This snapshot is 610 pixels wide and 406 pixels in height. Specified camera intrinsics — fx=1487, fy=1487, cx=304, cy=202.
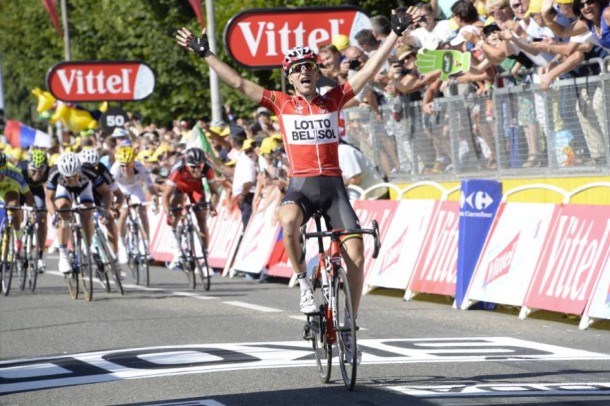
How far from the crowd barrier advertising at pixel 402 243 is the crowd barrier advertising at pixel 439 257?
0.11 m

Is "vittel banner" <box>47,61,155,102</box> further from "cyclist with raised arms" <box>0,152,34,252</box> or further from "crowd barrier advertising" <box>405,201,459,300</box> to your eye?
"crowd barrier advertising" <box>405,201,459,300</box>

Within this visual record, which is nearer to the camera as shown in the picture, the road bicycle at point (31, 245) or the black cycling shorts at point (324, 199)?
the black cycling shorts at point (324, 199)

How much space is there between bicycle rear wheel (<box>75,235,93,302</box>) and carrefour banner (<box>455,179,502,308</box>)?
517 cm

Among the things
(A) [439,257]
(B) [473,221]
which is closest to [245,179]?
(A) [439,257]

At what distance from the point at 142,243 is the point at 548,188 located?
27.9 ft

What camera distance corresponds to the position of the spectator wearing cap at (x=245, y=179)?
22.3m

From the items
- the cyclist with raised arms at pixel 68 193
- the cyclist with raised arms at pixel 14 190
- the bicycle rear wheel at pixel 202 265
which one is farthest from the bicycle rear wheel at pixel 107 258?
the cyclist with raised arms at pixel 14 190

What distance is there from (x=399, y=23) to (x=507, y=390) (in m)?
2.91

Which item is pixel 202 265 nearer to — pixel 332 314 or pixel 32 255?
pixel 32 255

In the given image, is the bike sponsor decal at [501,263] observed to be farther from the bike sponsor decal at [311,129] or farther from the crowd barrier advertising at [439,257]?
the bike sponsor decal at [311,129]

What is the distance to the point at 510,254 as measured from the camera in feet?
48.1

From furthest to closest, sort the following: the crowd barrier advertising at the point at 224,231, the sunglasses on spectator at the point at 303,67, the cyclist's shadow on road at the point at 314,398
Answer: the crowd barrier advertising at the point at 224,231
the sunglasses on spectator at the point at 303,67
the cyclist's shadow on road at the point at 314,398

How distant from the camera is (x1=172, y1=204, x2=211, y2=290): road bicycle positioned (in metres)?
19.8

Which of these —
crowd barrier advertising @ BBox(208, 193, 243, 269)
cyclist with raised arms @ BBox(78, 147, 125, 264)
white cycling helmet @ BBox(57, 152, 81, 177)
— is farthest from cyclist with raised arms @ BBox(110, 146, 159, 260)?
white cycling helmet @ BBox(57, 152, 81, 177)
